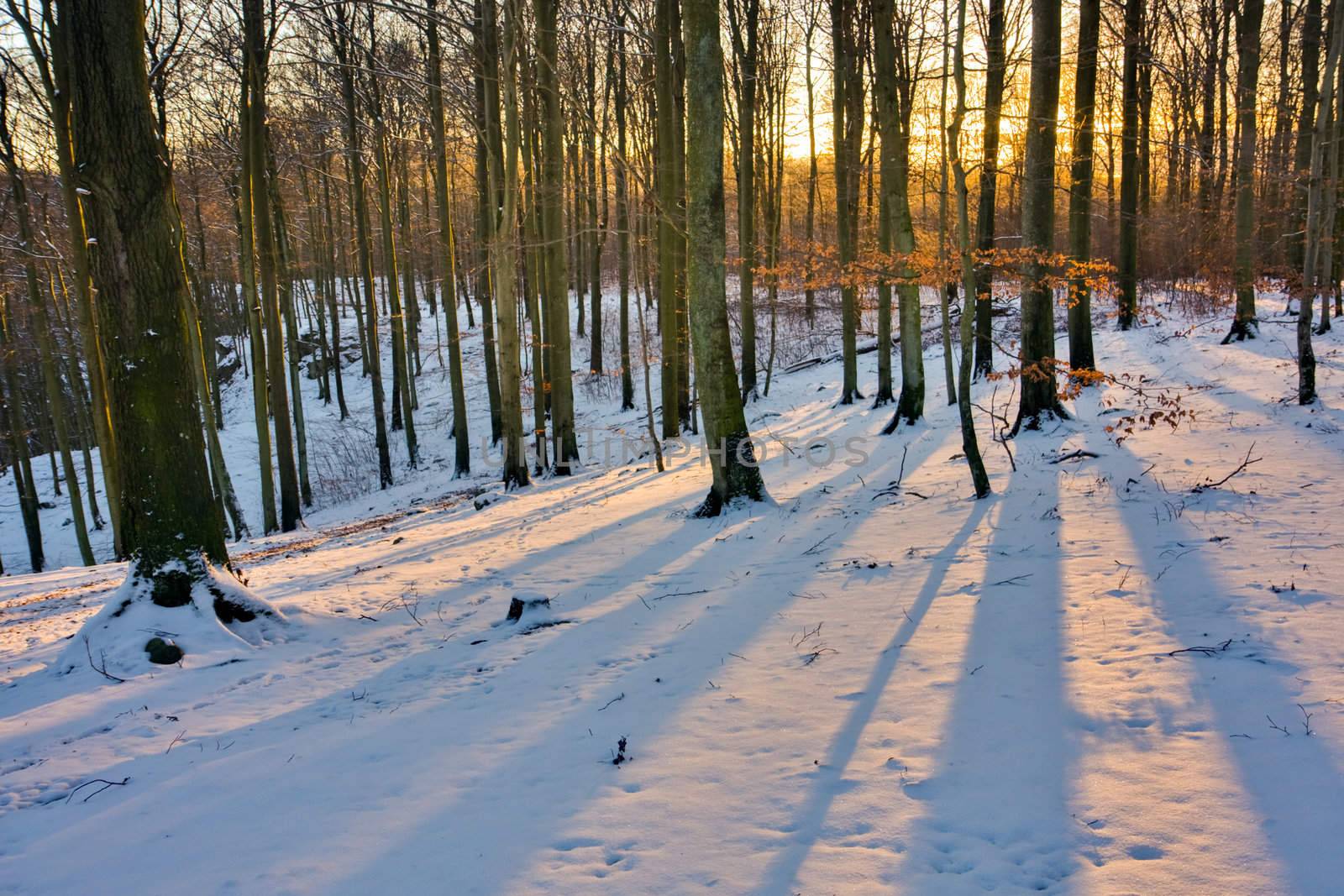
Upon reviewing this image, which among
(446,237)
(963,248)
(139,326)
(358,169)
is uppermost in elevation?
(358,169)

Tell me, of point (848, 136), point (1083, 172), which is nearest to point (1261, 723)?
point (1083, 172)

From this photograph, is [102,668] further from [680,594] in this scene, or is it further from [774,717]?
[774,717]

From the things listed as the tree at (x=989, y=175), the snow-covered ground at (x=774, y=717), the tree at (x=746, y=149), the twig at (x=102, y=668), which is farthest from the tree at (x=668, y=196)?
the twig at (x=102, y=668)

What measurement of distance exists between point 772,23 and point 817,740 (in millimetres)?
23064

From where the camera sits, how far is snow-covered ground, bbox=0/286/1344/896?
112 inches

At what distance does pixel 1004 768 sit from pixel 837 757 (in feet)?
2.46

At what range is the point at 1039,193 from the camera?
10.2 m

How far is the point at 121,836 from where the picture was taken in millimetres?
3205

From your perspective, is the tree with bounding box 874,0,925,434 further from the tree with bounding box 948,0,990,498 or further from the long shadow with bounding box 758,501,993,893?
the long shadow with bounding box 758,501,993,893

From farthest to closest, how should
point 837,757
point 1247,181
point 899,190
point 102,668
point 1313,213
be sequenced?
1. point 1247,181
2. point 899,190
3. point 1313,213
4. point 102,668
5. point 837,757

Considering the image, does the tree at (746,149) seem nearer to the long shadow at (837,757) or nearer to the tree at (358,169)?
the tree at (358,169)

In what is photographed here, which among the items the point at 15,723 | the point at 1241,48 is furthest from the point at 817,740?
the point at 1241,48

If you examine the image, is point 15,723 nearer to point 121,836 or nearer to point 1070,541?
point 121,836

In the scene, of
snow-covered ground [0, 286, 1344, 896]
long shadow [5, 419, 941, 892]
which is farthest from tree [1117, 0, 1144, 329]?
long shadow [5, 419, 941, 892]
